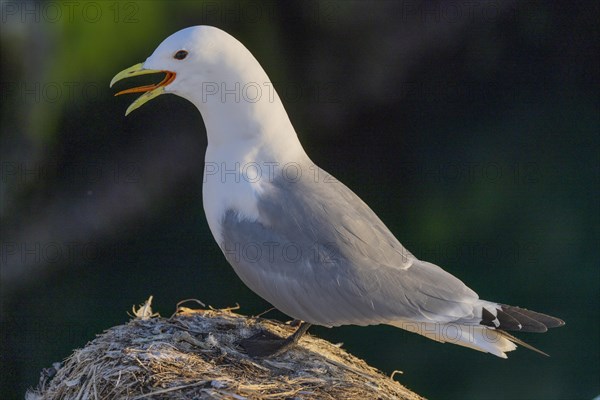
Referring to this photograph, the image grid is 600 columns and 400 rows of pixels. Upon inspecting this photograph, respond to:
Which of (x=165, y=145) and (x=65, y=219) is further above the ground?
(x=165, y=145)

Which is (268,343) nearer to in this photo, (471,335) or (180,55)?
(471,335)

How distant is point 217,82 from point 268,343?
2.52ft

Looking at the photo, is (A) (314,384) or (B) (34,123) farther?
(B) (34,123)

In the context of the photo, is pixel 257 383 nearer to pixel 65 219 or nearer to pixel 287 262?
pixel 287 262

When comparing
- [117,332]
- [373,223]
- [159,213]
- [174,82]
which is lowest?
[117,332]

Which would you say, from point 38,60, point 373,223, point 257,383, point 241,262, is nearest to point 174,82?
point 241,262

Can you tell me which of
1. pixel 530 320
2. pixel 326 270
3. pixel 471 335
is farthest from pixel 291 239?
pixel 530 320

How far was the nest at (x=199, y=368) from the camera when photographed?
2256 millimetres

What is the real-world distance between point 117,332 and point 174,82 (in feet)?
2.40

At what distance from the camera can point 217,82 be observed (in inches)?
102

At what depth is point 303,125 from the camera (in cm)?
413

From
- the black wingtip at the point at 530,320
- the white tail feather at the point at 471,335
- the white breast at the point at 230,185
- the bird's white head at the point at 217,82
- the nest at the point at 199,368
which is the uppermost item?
the bird's white head at the point at 217,82

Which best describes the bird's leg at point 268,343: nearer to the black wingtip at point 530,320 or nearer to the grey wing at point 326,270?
the grey wing at point 326,270

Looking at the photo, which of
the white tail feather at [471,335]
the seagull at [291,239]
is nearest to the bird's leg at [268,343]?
the seagull at [291,239]
